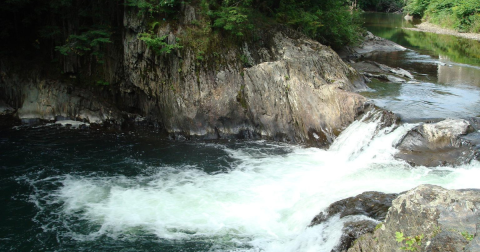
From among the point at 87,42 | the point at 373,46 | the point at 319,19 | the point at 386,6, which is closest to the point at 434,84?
the point at 319,19

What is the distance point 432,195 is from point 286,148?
793 cm

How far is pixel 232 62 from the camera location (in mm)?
14547

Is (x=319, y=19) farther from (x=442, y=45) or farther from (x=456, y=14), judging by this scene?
(x=456, y=14)

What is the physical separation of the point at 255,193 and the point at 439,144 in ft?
17.9

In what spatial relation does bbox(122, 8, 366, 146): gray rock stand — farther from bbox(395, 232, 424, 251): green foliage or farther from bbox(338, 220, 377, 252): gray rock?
bbox(395, 232, 424, 251): green foliage

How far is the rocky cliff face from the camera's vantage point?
13.2 metres

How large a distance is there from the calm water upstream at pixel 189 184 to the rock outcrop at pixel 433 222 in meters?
1.50

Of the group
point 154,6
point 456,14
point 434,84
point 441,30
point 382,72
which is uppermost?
point 456,14

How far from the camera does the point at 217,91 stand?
45.7 ft

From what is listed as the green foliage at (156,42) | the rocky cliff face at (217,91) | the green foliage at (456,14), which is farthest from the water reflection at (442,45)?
the green foliage at (156,42)

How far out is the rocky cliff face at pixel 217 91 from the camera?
1320 cm

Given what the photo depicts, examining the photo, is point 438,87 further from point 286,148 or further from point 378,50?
point 378,50

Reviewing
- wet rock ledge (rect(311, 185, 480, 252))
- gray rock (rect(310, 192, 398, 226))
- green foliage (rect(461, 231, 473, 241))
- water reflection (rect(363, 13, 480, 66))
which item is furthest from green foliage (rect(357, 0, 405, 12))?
green foliage (rect(461, 231, 473, 241))

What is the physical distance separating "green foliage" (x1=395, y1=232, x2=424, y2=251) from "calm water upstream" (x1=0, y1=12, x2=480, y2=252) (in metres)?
1.70
